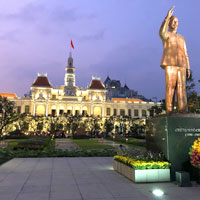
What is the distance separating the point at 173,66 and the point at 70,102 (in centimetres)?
7529

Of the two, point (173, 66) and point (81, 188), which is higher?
point (173, 66)

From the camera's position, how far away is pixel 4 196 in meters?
6.30

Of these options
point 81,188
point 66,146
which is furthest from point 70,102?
point 81,188

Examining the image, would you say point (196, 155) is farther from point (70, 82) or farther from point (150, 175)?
point (70, 82)

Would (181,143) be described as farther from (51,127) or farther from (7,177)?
(51,127)

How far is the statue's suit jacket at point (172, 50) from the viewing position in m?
9.73

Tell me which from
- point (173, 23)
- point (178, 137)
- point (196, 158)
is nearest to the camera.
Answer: point (196, 158)

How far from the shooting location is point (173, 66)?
973cm

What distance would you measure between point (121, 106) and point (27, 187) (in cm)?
8279

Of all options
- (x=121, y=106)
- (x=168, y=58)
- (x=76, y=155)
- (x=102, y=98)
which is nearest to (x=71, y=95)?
(x=102, y=98)

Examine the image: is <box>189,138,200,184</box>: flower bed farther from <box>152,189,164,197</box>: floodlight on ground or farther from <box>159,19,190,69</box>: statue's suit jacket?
<box>159,19,190,69</box>: statue's suit jacket

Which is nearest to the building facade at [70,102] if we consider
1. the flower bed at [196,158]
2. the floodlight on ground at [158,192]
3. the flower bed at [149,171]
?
the flower bed at [149,171]

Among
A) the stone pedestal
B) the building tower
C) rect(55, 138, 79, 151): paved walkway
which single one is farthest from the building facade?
A: the stone pedestal

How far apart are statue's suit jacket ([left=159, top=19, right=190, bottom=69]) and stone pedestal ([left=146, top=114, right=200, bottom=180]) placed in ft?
8.03
